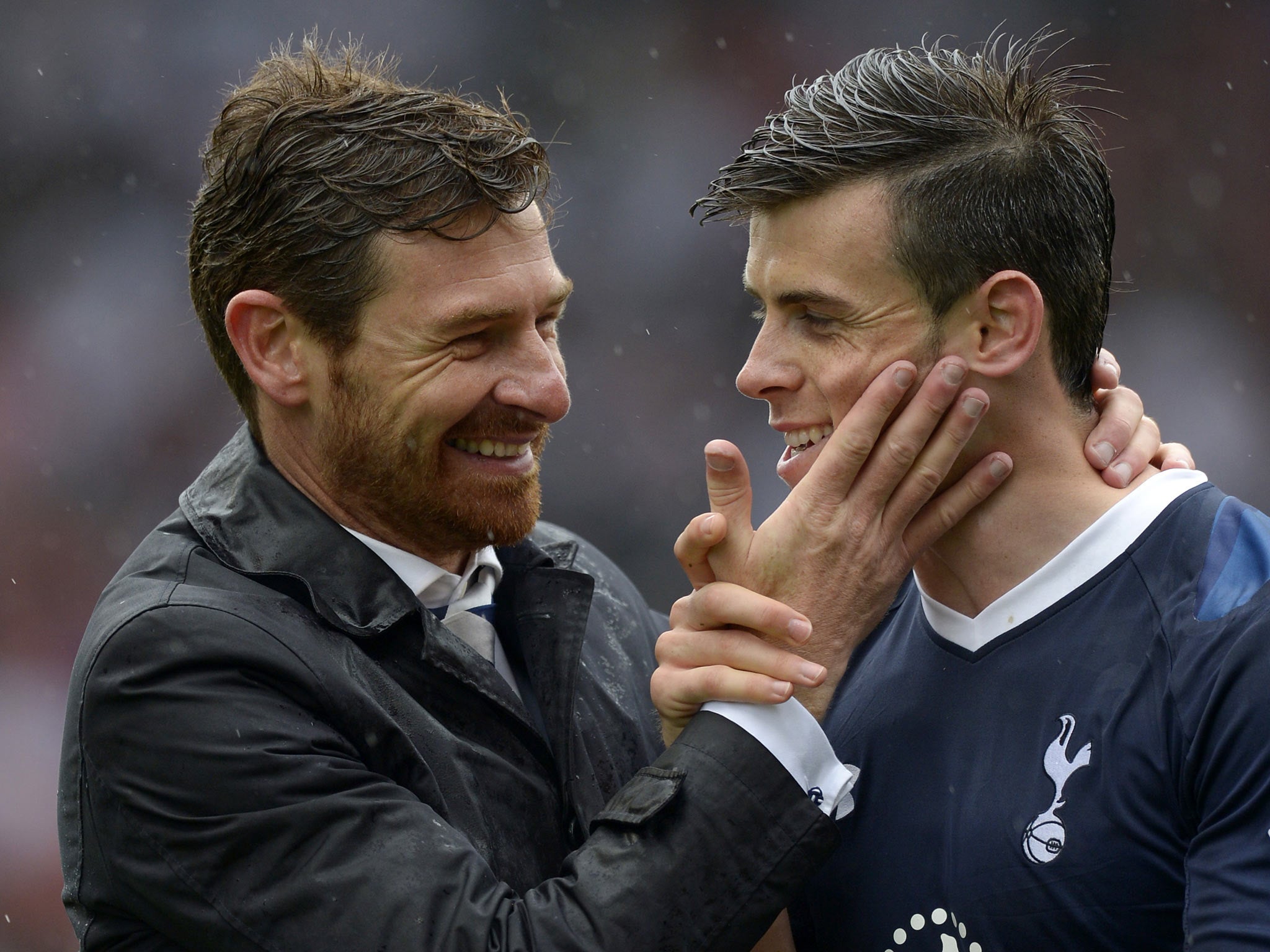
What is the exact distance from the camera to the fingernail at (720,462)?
7.10 feet

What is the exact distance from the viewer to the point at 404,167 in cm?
255

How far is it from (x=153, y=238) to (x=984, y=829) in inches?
241

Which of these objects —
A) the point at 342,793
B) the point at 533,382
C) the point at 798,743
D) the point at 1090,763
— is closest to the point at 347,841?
the point at 342,793

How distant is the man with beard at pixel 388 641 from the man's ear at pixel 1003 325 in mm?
120

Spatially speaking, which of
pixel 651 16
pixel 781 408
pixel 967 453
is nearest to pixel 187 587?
pixel 781 408

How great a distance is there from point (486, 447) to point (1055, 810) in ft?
4.35

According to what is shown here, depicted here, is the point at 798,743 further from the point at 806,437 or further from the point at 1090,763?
the point at 806,437

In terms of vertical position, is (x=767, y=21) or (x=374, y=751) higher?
(x=767, y=21)

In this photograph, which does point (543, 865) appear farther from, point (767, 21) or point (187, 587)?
point (767, 21)

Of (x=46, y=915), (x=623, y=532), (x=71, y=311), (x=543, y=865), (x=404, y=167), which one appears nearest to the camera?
(x=543, y=865)

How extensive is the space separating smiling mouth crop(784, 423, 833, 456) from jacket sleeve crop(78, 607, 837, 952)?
0.54 m

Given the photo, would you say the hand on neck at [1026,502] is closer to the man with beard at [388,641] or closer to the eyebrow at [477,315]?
the man with beard at [388,641]

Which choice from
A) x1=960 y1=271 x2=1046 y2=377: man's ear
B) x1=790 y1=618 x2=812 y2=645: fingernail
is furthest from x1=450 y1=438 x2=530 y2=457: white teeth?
x1=960 y1=271 x2=1046 y2=377: man's ear

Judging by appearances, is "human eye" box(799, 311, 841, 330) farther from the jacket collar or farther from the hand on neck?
the jacket collar
